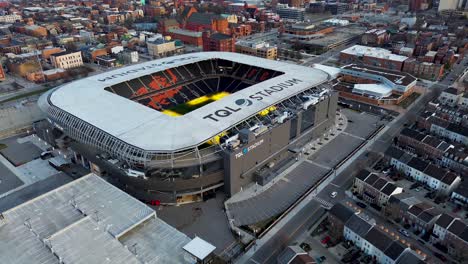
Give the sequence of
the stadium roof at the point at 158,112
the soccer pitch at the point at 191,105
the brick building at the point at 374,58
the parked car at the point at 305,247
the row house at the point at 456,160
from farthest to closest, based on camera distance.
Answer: the brick building at the point at 374,58
the soccer pitch at the point at 191,105
the row house at the point at 456,160
the stadium roof at the point at 158,112
the parked car at the point at 305,247

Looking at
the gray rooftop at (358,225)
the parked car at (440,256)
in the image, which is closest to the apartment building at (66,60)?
the gray rooftop at (358,225)

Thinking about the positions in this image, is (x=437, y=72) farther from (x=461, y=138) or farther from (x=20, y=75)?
(x=20, y=75)

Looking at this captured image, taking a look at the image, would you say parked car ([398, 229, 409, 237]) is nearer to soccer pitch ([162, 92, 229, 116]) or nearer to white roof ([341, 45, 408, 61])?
soccer pitch ([162, 92, 229, 116])

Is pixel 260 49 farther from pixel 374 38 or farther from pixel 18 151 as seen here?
pixel 18 151

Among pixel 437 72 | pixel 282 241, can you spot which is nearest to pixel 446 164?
pixel 282 241

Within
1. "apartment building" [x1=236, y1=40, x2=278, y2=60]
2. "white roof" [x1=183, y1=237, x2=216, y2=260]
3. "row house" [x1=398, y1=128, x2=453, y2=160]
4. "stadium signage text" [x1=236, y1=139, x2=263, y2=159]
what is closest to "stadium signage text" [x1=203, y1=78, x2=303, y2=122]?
"stadium signage text" [x1=236, y1=139, x2=263, y2=159]

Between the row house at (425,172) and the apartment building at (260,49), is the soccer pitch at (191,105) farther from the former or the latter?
the row house at (425,172)
